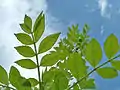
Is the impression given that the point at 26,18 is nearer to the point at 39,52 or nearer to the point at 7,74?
the point at 39,52

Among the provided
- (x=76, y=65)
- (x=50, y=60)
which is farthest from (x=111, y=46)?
(x=50, y=60)

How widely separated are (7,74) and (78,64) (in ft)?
1.27

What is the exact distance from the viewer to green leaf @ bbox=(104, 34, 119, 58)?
1662 mm

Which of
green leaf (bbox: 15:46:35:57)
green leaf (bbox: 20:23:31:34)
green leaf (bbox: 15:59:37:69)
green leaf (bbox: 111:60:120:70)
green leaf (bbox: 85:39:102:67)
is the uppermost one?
green leaf (bbox: 20:23:31:34)

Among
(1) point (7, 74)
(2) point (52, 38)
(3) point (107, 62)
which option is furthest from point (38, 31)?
(3) point (107, 62)

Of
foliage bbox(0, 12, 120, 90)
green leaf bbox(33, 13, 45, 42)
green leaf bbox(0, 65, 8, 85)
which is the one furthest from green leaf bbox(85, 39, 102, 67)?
green leaf bbox(0, 65, 8, 85)

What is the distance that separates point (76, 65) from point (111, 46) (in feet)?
0.71

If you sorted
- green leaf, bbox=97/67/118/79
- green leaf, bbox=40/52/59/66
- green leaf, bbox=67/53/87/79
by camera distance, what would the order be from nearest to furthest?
1. green leaf, bbox=67/53/87/79
2. green leaf, bbox=97/67/118/79
3. green leaf, bbox=40/52/59/66

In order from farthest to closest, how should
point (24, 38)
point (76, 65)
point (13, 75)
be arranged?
point (24, 38) → point (13, 75) → point (76, 65)

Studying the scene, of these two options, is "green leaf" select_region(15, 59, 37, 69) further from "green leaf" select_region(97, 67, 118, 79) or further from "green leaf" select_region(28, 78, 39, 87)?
"green leaf" select_region(97, 67, 118, 79)

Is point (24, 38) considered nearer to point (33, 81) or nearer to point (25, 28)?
point (25, 28)

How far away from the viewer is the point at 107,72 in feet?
5.52

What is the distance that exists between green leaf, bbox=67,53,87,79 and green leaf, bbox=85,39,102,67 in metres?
0.06

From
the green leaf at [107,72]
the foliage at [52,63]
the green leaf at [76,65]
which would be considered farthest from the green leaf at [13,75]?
the green leaf at [107,72]
